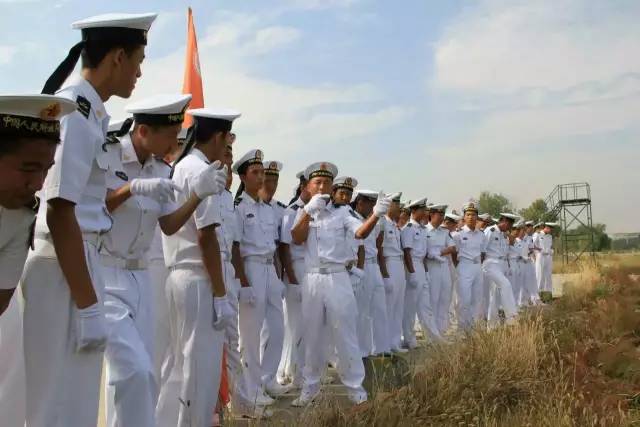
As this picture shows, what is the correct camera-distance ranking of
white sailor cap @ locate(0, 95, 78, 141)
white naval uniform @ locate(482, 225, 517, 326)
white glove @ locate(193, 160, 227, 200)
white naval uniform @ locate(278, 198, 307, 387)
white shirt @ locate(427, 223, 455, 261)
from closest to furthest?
1. white sailor cap @ locate(0, 95, 78, 141)
2. white glove @ locate(193, 160, 227, 200)
3. white naval uniform @ locate(278, 198, 307, 387)
4. white shirt @ locate(427, 223, 455, 261)
5. white naval uniform @ locate(482, 225, 517, 326)

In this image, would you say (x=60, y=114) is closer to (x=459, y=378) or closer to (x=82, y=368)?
(x=82, y=368)

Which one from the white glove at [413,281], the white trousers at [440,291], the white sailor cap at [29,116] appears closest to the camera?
the white sailor cap at [29,116]

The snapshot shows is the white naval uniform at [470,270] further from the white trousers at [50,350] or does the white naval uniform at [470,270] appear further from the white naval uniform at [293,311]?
the white trousers at [50,350]

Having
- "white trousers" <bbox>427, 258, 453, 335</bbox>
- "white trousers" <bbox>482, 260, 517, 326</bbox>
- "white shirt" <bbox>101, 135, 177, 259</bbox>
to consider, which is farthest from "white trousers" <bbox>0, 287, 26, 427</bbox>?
"white trousers" <bbox>482, 260, 517, 326</bbox>

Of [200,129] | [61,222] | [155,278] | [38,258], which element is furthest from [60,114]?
[155,278]

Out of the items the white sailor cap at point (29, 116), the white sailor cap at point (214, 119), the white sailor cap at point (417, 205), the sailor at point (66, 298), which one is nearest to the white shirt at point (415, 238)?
the white sailor cap at point (417, 205)

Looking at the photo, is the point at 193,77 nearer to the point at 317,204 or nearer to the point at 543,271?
the point at 317,204

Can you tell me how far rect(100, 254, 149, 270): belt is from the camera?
380cm

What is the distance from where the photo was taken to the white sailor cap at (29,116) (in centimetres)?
256

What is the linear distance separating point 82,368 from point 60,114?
40.8 inches

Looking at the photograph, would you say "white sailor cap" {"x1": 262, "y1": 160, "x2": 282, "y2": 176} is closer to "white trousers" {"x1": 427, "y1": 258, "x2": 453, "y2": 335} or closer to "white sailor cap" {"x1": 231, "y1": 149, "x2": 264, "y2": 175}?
"white sailor cap" {"x1": 231, "y1": 149, "x2": 264, "y2": 175}

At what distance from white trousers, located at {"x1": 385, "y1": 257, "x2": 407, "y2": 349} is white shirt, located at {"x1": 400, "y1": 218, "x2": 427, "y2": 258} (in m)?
0.60

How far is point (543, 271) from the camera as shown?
2406 centimetres

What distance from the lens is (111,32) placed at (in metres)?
3.46
